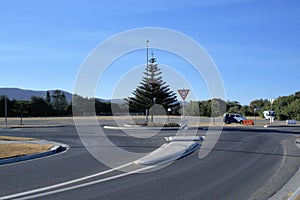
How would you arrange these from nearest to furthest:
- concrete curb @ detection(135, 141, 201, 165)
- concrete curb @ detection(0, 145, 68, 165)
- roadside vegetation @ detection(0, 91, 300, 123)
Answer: concrete curb @ detection(135, 141, 201, 165)
concrete curb @ detection(0, 145, 68, 165)
roadside vegetation @ detection(0, 91, 300, 123)

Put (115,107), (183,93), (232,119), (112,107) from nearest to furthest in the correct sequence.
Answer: (183,93), (232,119), (115,107), (112,107)

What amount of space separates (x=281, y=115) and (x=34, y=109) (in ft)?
159

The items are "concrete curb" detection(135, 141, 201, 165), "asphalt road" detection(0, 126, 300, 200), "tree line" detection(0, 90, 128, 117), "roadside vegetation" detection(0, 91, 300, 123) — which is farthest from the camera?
"tree line" detection(0, 90, 128, 117)

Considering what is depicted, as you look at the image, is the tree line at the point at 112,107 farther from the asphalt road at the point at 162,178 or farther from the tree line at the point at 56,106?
the asphalt road at the point at 162,178

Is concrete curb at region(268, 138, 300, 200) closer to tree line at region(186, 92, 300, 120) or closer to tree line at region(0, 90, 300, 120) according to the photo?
tree line at region(186, 92, 300, 120)

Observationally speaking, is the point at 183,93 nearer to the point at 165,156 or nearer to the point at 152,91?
the point at 165,156

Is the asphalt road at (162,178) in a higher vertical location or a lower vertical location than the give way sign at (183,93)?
lower

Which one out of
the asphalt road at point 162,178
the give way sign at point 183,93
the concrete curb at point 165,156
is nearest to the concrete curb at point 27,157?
the asphalt road at point 162,178

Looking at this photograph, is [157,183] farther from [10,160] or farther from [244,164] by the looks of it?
[10,160]

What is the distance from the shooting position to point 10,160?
13.2 meters

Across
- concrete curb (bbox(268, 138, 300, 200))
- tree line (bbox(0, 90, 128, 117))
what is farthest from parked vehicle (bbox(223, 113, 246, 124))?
concrete curb (bbox(268, 138, 300, 200))

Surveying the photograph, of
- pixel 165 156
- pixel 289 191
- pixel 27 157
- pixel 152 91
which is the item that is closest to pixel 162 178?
pixel 289 191

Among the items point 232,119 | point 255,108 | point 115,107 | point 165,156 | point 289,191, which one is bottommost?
point 289,191

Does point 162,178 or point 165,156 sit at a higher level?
point 165,156
